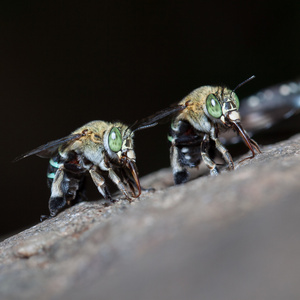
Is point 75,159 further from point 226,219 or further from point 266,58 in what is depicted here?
point 266,58

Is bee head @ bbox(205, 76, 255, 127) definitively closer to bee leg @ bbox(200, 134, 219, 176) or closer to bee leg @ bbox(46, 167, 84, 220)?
bee leg @ bbox(200, 134, 219, 176)

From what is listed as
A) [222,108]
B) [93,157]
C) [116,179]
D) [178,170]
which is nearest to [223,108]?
[222,108]

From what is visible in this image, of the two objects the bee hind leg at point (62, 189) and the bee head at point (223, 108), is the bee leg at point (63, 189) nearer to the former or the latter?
the bee hind leg at point (62, 189)

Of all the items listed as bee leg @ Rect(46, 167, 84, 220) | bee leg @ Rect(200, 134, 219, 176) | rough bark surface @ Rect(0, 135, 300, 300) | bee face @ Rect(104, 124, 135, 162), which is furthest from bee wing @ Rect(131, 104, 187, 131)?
rough bark surface @ Rect(0, 135, 300, 300)

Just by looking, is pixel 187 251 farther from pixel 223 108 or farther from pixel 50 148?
pixel 50 148

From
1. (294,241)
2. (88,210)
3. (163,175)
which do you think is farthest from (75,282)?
(163,175)

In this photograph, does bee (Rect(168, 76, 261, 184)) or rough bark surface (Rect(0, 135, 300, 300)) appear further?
bee (Rect(168, 76, 261, 184))

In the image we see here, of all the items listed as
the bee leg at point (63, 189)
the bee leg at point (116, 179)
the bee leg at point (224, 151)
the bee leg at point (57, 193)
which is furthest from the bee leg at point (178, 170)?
the bee leg at point (57, 193)
